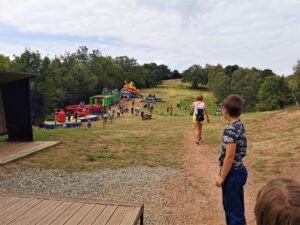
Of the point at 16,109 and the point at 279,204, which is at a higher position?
the point at 279,204

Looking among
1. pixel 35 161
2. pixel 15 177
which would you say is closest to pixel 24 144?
pixel 35 161

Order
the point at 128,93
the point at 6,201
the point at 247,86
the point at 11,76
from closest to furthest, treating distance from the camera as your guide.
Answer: the point at 6,201 → the point at 11,76 → the point at 128,93 → the point at 247,86

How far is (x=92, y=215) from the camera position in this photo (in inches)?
162

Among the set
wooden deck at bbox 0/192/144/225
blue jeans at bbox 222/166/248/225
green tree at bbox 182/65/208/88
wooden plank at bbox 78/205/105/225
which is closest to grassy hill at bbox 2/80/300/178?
wooden deck at bbox 0/192/144/225

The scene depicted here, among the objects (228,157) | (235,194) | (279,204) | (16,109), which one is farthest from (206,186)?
(16,109)

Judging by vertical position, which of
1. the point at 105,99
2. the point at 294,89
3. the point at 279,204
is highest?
the point at 279,204

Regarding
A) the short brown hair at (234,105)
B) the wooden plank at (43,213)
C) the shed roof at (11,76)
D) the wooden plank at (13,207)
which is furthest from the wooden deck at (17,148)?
the short brown hair at (234,105)

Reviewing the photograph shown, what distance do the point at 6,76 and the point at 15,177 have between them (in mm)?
4078

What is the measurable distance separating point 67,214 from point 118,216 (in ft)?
2.17

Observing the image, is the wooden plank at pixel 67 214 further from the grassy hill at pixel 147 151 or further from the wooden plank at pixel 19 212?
the grassy hill at pixel 147 151

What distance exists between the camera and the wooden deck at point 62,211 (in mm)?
3949

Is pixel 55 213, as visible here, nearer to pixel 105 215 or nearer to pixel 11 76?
pixel 105 215

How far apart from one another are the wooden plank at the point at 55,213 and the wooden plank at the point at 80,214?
0.22m

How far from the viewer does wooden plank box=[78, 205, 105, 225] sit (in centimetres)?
392
